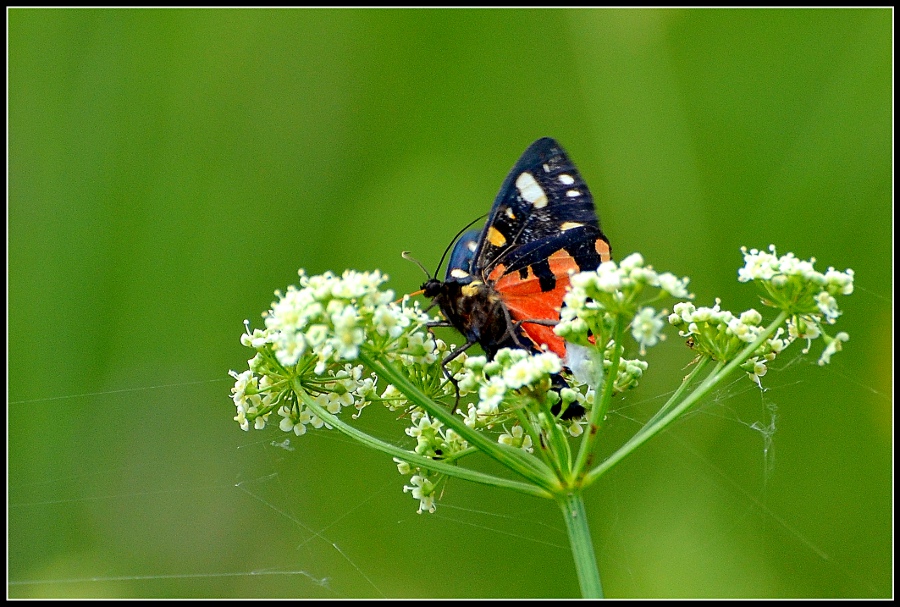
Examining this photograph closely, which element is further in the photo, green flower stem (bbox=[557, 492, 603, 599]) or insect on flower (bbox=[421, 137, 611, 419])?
insect on flower (bbox=[421, 137, 611, 419])

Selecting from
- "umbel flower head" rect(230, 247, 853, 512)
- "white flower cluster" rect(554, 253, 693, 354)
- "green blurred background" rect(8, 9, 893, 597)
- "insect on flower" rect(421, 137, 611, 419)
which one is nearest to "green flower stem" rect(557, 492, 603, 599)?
"umbel flower head" rect(230, 247, 853, 512)

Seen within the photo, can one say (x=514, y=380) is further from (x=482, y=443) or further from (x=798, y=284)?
(x=798, y=284)


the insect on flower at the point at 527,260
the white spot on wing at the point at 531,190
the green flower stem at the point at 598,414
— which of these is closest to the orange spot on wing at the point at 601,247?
the insect on flower at the point at 527,260

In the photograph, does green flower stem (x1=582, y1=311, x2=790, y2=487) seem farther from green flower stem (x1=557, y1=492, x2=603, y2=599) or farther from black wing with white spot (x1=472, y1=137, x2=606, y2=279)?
black wing with white spot (x1=472, y1=137, x2=606, y2=279)

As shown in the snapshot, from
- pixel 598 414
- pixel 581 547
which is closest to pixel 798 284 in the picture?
pixel 598 414

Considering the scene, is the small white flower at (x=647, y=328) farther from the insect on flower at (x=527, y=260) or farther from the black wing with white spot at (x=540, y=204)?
the black wing with white spot at (x=540, y=204)

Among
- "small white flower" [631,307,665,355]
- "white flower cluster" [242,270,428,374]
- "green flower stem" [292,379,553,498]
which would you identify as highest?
"white flower cluster" [242,270,428,374]

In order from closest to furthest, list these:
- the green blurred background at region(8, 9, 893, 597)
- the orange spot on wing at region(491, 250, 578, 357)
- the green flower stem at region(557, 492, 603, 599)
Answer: the green flower stem at region(557, 492, 603, 599), the orange spot on wing at region(491, 250, 578, 357), the green blurred background at region(8, 9, 893, 597)
